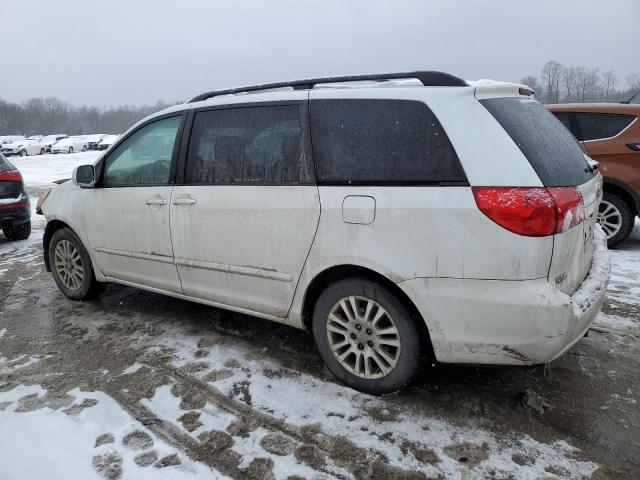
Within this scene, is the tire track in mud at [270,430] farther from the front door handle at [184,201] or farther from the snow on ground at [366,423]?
the front door handle at [184,201]

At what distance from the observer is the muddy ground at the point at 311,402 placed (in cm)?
242

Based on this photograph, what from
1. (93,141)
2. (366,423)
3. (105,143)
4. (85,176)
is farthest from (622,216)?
(93,141)

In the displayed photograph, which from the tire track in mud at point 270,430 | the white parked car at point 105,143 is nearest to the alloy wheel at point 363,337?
the tire track in mud at point 270,430

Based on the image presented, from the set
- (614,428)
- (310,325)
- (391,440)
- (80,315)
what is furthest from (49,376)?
(614,428)

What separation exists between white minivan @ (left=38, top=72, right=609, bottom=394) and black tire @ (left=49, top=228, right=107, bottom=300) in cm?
109

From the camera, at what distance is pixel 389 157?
276 cm

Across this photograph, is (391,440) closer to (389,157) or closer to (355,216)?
(355,216)

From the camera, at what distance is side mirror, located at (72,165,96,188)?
14.1ft

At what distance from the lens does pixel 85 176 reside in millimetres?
4316

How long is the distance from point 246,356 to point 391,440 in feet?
4.39

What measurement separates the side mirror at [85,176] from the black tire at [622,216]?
570 centimetres

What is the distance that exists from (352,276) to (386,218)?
0.43m

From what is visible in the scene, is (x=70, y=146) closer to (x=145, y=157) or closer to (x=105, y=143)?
(x=105, y=143)

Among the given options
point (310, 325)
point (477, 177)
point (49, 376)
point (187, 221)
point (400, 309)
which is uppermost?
point (477, 177)
